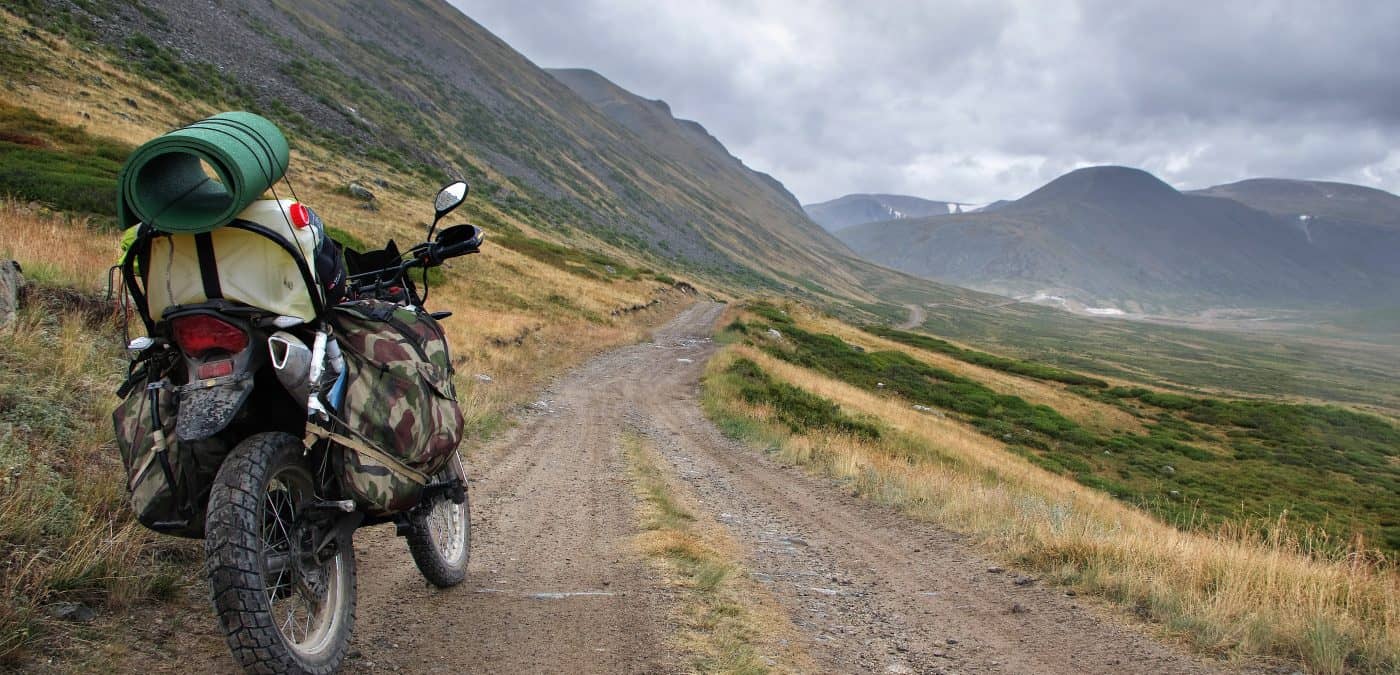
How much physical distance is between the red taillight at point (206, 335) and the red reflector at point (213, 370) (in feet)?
0.28

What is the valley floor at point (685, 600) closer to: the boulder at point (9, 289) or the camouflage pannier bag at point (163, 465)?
the camouflage pannier bag at point (163, 465)

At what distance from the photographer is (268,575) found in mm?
2922

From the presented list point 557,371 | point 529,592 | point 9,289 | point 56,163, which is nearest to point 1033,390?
point 557,371

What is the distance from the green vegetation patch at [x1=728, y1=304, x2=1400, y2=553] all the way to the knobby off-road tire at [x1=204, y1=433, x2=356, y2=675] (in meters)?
19.4

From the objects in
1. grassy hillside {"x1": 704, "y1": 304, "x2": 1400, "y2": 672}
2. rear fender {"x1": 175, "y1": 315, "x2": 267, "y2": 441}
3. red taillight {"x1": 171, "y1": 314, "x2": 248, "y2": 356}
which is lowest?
grassy hillside {"x1": 704, "y1": 304, "x2": 1400, "y2": 672}

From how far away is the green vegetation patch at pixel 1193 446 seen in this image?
22.4 m

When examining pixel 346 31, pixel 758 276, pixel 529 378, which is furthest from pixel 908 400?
pixel 758 276

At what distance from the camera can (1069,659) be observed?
4.57 m

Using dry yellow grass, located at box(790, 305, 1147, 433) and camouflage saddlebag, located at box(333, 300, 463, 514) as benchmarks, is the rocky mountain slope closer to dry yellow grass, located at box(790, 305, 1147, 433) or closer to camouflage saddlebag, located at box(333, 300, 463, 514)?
dry yellow grass, located at box(790, 305, 1147, 433)

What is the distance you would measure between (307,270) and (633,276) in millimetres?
55522

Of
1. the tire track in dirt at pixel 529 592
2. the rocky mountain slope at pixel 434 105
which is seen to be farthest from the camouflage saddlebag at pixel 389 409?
the rocky mountain slope at pixel 434 105

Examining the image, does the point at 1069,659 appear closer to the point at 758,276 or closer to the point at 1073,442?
the point at 1073,442

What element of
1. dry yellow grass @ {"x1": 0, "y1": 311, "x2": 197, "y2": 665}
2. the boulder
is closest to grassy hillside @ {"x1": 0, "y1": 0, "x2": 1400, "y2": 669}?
dry yellow grass @ {"x1": 0, "y1": 311, "x2": 197, "y2": 665}

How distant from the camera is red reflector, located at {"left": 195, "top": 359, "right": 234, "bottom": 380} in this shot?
2.95 m
